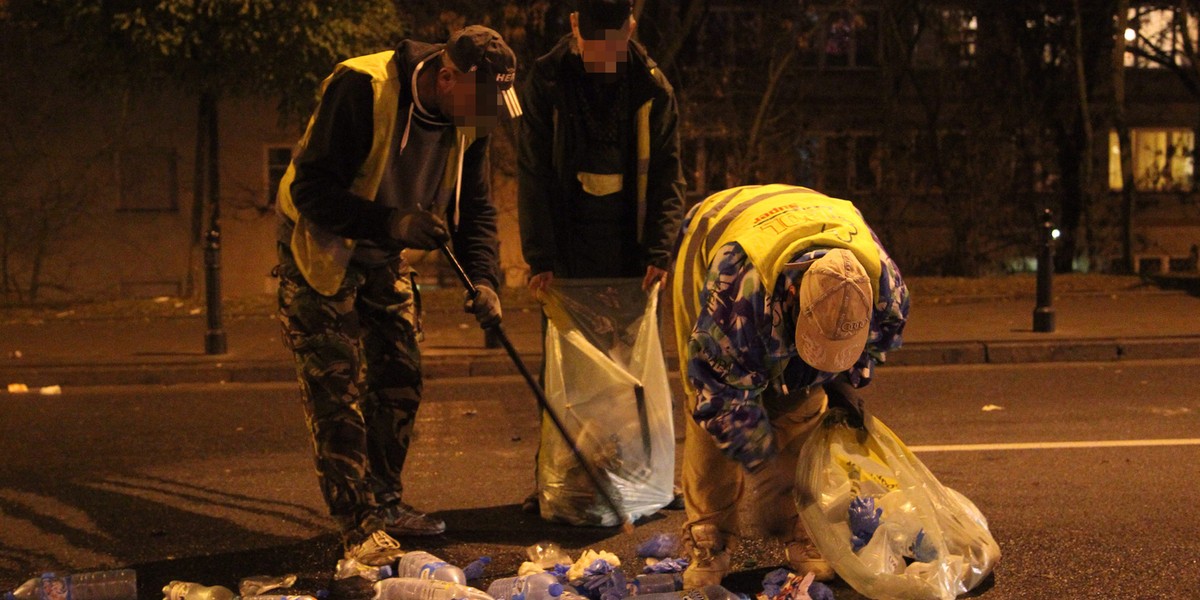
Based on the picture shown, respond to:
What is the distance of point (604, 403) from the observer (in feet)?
16.8

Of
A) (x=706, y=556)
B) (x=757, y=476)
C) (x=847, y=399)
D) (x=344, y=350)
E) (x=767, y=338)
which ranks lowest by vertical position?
(x=706, y=556)

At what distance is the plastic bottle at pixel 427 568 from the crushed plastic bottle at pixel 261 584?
37 centimetres

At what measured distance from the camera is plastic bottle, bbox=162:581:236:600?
420cm

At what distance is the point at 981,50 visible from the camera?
2052cm

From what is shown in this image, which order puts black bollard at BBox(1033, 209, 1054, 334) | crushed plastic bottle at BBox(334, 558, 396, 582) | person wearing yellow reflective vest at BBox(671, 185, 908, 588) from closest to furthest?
person wearing yellow reflective vest at BBox(671, 185, 908, 588), crushed plastic bottle at BBox(334, 558, 396, 582), black bollard at BBox(1033, 209, 1054, 334)

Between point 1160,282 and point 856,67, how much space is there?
868cm

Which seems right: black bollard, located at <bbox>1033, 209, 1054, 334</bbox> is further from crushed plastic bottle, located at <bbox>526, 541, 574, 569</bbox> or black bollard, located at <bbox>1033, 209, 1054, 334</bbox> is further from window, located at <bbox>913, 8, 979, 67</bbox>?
window, located at <bbox>913, 8, 979, 67</bbox>

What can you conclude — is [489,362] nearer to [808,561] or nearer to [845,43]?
[808,561]

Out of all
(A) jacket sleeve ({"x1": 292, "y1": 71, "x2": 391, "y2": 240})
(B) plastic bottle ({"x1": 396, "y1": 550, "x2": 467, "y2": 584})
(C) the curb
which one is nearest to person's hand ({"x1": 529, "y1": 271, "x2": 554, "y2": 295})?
(A) jacket sleeve ({"x1": 292, "y1": 71, "x2": 391, "y2": 240})

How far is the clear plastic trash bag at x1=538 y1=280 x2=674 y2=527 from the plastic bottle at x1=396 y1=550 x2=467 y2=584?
756 millimetres

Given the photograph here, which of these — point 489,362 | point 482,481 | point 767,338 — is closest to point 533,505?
point 482,481

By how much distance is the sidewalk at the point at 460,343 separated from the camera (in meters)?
9.72

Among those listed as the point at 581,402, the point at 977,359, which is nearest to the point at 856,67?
the point at 977,359

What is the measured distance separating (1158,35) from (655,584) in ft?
64.4
